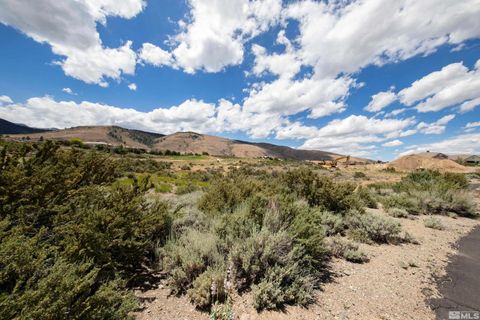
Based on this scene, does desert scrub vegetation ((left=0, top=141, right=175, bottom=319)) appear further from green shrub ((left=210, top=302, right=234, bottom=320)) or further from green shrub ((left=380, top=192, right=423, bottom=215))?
green shrub ((left=380, top=192, right=423, bottom=215))

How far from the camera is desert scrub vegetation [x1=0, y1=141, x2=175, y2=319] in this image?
2252 mm

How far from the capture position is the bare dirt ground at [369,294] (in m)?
3.26

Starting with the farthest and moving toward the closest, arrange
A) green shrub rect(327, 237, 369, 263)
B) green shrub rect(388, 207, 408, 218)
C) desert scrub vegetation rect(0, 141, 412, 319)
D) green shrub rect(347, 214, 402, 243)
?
green shrub rect(388, 207, 408, 218) < green shrub rect(347, 214, 402, 243) < green shrub rect(327, 237, 369, 263) < desert scrub vegetation rect(0, 141, 412, 319)

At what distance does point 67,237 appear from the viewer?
3.21 meters

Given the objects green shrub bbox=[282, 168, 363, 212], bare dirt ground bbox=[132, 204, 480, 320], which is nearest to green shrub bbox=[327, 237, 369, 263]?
bare dirt ground bbox=[132, 204, 480, 320]

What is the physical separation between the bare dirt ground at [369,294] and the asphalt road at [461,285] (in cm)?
13

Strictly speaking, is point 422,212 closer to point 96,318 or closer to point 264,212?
point 264,212

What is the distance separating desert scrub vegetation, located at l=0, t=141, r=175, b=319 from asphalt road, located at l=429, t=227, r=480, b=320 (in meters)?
4.63

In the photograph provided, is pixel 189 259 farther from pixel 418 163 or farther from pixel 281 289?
pixel 418 163

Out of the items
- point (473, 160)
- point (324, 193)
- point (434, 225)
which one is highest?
point (473, 160)

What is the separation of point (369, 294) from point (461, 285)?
6.36 feet

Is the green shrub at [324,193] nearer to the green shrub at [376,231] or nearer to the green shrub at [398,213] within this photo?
the green shrub at [376,231]

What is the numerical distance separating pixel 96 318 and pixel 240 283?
6.58 ft

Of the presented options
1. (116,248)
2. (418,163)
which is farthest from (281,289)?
(418,163)
